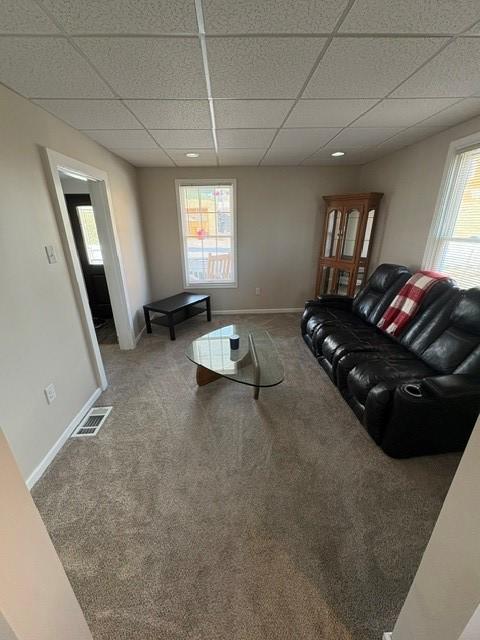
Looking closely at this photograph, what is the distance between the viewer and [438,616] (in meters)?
0.71

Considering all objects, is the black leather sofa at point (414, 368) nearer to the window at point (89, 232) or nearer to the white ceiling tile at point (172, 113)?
the white ceiling tile at point (172, 113)

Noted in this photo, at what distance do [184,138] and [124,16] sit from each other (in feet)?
5.09

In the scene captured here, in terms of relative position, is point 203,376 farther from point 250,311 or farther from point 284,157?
point 284,157

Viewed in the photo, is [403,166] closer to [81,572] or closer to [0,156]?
[0,156]

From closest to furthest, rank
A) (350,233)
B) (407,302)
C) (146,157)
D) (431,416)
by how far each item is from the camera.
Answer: (431,416) < (407,302) < (146,157) < (350,233)

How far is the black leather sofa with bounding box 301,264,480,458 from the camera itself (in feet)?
5.23

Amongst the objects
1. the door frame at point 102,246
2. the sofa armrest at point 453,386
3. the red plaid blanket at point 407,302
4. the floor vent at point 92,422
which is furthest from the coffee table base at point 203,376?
the red plaid blanket at point 407,302

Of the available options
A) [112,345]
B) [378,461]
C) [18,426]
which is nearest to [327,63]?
[378,461]

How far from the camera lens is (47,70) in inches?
53.1

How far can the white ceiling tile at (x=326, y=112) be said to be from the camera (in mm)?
1798

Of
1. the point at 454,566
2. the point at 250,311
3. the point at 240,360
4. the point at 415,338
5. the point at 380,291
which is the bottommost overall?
the point at 250,311

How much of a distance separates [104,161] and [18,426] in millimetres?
2626

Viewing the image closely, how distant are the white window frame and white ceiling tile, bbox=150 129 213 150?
2.21m

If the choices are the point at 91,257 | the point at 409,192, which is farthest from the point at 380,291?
the point at 91,257
